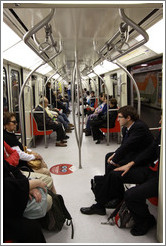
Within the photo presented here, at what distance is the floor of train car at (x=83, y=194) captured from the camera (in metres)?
2.11

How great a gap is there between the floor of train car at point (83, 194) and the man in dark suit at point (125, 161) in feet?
0.71

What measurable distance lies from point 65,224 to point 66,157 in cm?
244

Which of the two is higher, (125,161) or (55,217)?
(125,161)

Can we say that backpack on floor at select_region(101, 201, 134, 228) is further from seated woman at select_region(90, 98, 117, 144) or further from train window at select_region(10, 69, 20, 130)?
seated woman at select_region(90, 98, 117, 144)

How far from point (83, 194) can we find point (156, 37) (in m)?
2.96

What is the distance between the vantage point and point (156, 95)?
16.9 feet

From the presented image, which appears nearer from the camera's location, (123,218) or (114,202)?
(123,218)

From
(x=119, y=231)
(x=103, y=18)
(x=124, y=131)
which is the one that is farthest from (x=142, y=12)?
(x=119, y=231)

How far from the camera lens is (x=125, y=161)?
8.77 feet

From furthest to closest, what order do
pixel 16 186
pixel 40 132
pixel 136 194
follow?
1. pixel 40 132
2. pixel 136 194
3. pixel 16 186

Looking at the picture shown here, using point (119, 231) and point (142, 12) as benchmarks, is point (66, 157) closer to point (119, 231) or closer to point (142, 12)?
point (119, 231)

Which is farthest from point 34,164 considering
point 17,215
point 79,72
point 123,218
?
point 79,72

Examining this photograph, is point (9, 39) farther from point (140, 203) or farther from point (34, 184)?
point (140, 203)

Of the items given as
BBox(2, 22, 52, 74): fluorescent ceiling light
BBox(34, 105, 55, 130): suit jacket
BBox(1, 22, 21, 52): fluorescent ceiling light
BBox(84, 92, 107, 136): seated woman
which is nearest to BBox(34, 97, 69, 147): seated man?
BBox(34, 105, 55, 130): suit jacket
